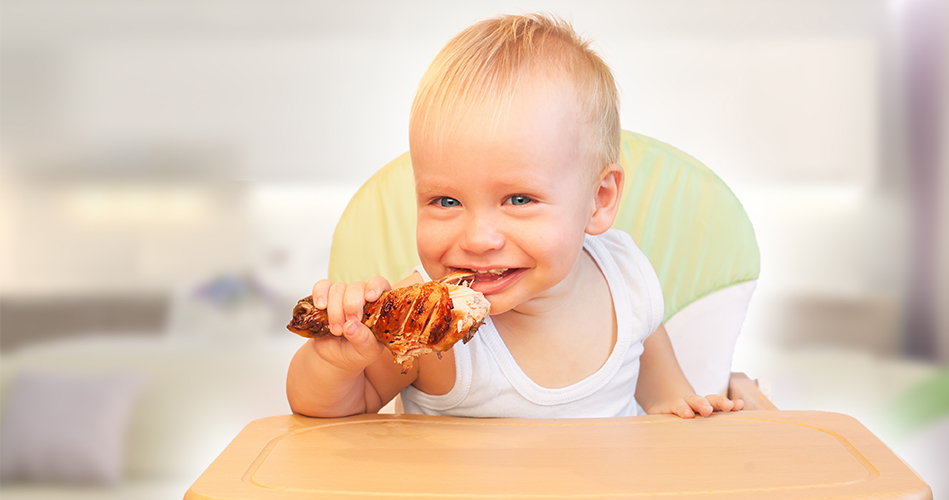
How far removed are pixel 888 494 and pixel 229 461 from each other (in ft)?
1.97

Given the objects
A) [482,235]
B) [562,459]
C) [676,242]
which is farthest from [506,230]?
[676,242]

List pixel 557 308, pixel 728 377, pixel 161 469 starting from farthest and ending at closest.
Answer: pixel 161 469 → pixel 728 377 → pixel 557 308

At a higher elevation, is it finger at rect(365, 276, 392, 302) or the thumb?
finger at rect(365, 276, 392, 302)

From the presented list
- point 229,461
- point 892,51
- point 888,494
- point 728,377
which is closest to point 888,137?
point 892,51

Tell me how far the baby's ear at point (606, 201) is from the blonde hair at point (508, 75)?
3 centimetres

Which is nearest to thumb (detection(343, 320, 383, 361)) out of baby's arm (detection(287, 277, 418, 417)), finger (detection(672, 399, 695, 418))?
baby's arm (detection(287, 277, 418, 417))

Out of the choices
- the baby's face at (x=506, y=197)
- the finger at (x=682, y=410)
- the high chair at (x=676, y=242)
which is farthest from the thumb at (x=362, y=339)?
the high chair at (x=676, y=242)

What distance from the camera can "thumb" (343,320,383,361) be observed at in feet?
2.84

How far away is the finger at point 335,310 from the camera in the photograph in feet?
2.86

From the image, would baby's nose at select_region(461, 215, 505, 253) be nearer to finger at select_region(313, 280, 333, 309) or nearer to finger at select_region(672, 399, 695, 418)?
finger at select_region(313, 280, 333, 309)

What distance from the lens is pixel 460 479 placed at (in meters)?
0.73

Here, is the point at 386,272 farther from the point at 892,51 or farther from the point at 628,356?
the point at 892,51

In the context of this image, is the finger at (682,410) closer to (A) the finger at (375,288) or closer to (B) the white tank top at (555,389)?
(B) the white tank top at (555,389)

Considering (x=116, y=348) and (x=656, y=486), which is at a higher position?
(x=656, y=486)
